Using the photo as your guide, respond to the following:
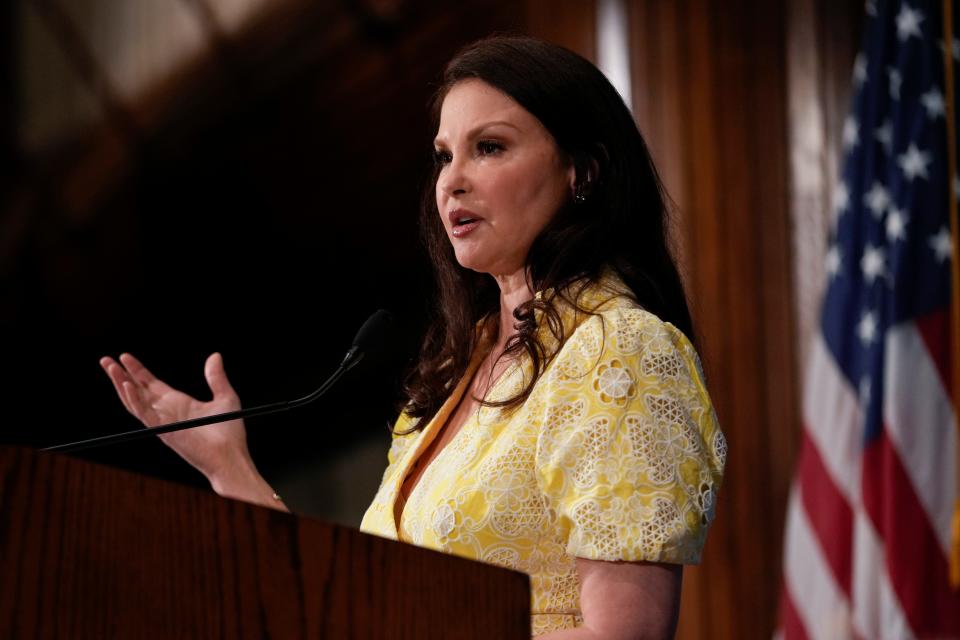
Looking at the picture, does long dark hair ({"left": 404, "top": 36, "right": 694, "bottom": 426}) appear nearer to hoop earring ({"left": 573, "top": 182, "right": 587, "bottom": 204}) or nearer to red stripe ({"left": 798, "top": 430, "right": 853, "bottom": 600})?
hoop earring ({"left": 573, "top": 182, "right": 587, "bottom": 204})

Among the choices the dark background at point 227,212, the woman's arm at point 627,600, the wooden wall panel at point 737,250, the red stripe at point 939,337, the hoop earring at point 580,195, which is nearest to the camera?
the woman's arm at point 627,600

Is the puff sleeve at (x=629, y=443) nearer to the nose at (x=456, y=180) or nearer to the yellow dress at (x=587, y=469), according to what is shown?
the yellow dress at (x=587, y=469)

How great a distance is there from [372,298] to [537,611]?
536 centimetres

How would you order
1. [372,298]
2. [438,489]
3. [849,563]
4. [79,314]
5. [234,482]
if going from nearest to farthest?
[438,489] < [234,482] < [849,563] < [79,314] < [372,298]

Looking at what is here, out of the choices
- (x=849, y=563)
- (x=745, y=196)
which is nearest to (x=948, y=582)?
(x=849, y=563)

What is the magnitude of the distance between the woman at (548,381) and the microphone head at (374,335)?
0.14 meters

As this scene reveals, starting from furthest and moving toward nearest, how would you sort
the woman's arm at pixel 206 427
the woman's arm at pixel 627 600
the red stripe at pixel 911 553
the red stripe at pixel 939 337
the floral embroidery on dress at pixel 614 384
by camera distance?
1. the red stripe at pixel 939 337
2. the red stripe at pixel 911 553
3. the woman's arm at pixel 206 427
4. the floral embroidery on dress at pixel 614 384
5. the woman's arm at pixel 627 600

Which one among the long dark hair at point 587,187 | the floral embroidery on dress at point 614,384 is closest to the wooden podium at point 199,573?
the floral embroidery on dress at point 614,384

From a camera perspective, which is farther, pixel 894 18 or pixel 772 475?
pixel 772 475

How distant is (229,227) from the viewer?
18.7 ft

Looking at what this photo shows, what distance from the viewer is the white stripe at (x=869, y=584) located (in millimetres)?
2852

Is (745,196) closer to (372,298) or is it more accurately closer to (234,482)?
(234,482)

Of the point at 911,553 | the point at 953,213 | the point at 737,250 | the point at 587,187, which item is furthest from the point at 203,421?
the point at 737,250

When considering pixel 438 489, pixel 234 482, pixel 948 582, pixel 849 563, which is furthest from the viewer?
pixel 849 563
